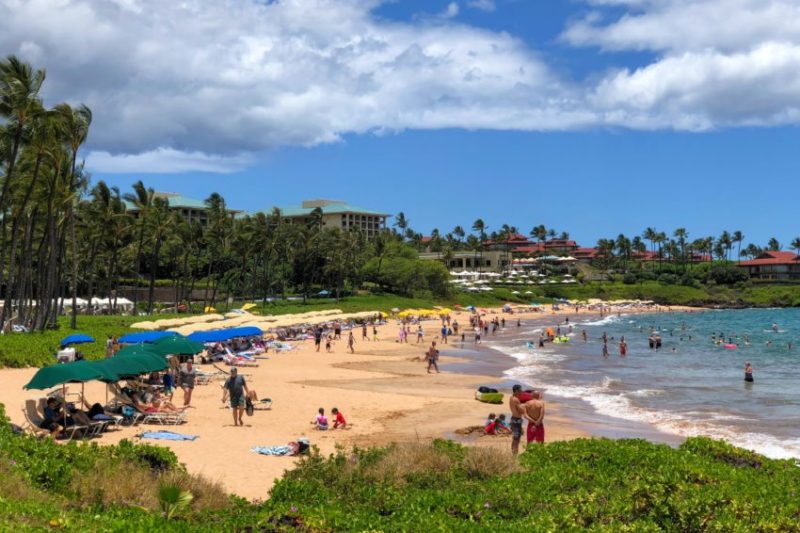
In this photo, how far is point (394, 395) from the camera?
23.6 meters

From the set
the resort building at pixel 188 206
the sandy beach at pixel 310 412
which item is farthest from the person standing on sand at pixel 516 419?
the resort building at pixel 188 206

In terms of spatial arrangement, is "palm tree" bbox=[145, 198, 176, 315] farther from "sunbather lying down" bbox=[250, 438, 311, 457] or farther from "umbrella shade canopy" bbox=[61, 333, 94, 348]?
"sunbather lying down" bbox=[250, 438, 311, 457]

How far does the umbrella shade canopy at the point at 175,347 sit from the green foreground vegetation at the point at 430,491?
9499 millimetres

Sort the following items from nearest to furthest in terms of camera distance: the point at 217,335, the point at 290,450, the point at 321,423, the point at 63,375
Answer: the point at 290,450, the point at 63,375, the point at 321,423, the point at 217,335

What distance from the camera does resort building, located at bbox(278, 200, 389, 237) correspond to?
14338 centimetres

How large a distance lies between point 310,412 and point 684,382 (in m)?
17.3

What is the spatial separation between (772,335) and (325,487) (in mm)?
58471

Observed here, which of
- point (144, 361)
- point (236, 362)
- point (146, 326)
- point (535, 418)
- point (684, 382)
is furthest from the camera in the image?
point (146, 326)

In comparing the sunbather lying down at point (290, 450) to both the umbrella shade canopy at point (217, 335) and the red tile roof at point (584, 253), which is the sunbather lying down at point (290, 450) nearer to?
the umbrella shade canopy at point (217, 335)

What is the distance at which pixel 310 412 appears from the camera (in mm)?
19266

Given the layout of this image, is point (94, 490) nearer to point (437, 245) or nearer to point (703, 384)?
point (703, 384)

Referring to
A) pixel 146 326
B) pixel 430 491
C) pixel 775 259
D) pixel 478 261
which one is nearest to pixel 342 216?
pixel 478 261

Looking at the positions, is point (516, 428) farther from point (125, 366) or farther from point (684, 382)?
point (684, 382)

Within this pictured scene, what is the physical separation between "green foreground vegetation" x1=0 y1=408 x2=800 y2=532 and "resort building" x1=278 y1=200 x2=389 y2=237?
131m
